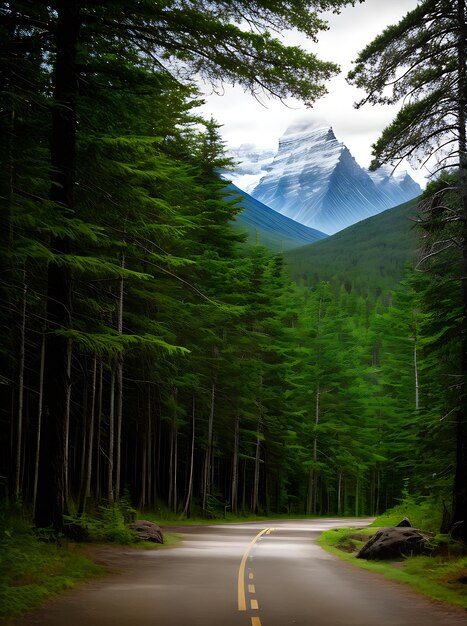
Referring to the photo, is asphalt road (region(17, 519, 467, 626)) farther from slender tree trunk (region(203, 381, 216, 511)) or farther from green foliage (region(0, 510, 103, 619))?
slender tree trunk (region(203, 381, 216, 511))

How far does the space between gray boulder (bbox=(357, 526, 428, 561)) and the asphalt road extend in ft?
4.90

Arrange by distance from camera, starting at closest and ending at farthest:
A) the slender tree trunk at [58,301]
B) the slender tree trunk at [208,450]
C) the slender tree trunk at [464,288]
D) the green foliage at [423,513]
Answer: the slender tree trunk at [58,301] → the slender tree trunk at [464,288] → the green foliage at [423,513] → the slender tree trunk at [208,450]

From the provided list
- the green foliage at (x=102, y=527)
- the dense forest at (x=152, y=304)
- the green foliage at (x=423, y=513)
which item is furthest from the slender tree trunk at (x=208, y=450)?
the green foliage at (x=102, y=527)

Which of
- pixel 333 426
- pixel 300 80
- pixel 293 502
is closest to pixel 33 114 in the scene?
pixel 300 80

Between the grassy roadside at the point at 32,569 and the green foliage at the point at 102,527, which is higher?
the grassy roadside at the point at 32,569

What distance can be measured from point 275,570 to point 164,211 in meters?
11.1

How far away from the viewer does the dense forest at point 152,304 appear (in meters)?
15.0

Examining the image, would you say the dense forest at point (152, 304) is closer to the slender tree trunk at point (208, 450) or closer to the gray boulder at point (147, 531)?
the slender tree trunk at point (208, 450)

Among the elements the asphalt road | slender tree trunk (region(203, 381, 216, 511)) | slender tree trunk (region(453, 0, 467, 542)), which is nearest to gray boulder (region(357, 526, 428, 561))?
the asphalt road

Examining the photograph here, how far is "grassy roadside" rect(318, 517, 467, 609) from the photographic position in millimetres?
13352

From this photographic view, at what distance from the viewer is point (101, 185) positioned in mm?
18047

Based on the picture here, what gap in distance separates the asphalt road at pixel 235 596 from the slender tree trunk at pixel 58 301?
2.16m

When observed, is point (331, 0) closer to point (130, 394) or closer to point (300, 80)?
point (300, 80)

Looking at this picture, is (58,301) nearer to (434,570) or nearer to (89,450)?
(89,450)
